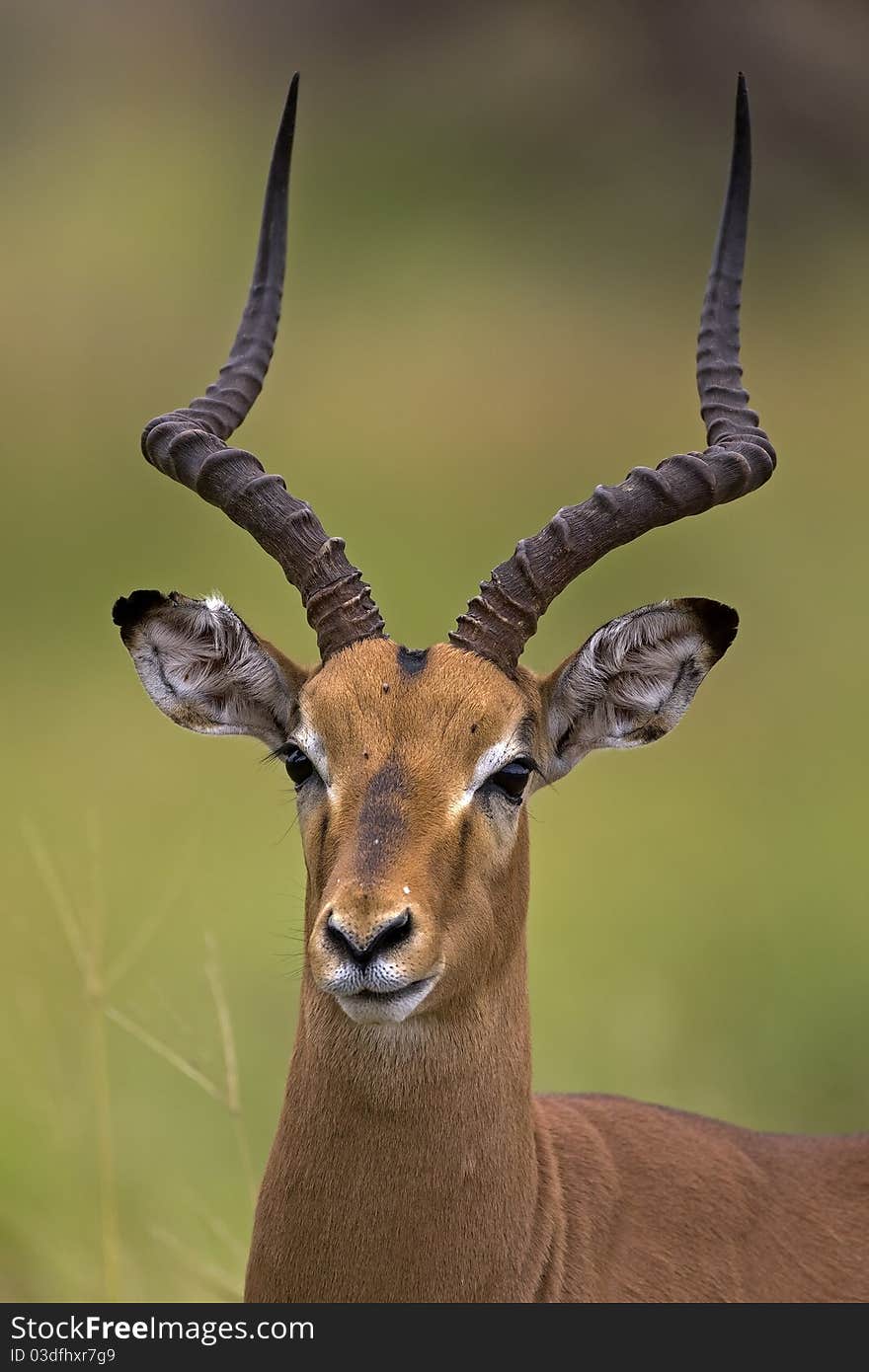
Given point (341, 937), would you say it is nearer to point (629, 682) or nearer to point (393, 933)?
point (393, 933)

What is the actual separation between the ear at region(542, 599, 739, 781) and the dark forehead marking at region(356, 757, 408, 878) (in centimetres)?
105

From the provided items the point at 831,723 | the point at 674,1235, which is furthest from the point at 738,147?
the point at 831,723

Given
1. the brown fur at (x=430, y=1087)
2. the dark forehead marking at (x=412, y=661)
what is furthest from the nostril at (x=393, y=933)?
the dark forehead marking at (x=412, y=661)

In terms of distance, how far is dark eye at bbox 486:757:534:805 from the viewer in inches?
250

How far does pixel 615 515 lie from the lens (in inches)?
267

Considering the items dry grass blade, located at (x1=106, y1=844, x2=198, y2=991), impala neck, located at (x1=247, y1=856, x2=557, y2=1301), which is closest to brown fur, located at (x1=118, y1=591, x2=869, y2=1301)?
impala neck, located at (x1=247, y1=856, x2=557, y2=1301)

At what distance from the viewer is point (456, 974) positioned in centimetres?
602

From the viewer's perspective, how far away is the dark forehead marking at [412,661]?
639 cm

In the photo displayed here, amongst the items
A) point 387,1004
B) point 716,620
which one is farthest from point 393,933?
point 716,620

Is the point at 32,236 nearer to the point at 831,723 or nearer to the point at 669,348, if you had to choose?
the point at 669,348

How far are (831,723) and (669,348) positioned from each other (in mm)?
4658

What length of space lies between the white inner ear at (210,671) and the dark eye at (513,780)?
941 millimetres

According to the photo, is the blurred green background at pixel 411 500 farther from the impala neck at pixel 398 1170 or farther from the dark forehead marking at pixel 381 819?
the dark forehead marking at pixel 381 819

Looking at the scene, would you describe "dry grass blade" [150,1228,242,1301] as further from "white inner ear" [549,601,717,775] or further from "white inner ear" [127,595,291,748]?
"white inner ear" [549,601,717,775]
